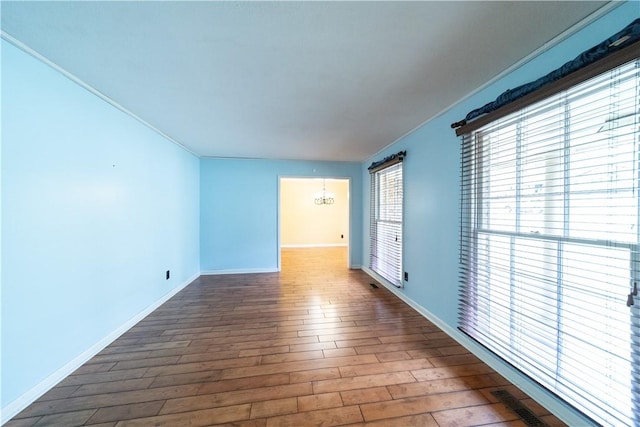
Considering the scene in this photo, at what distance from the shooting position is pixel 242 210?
4.73 metres

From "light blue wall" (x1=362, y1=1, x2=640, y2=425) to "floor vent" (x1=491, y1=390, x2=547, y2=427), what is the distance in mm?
137

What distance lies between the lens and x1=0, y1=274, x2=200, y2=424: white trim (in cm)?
143

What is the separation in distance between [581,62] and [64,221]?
11.4 feet

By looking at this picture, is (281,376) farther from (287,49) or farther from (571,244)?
(287,49)

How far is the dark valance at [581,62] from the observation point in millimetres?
1069

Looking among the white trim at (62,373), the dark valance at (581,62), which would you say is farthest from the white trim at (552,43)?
the white trim at (62,373)

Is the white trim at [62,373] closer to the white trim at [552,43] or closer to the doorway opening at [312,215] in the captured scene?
the white trim at [552,43]

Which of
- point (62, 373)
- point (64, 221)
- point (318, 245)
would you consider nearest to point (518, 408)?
point (62, 373)

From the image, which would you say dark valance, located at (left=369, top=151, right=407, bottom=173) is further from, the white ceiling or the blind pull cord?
the blind pull cord

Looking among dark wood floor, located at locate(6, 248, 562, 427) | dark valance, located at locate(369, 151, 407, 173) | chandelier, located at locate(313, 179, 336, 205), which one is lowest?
dark wood floor, located at locate(6, 248, 562, 427)

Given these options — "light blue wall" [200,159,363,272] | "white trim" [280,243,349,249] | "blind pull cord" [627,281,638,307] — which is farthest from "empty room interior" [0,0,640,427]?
"white trim" [280,243,349,249]

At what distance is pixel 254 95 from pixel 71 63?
125cm

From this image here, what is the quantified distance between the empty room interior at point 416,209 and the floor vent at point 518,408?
0.01 m

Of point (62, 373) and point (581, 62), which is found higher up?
point (581, 62)
